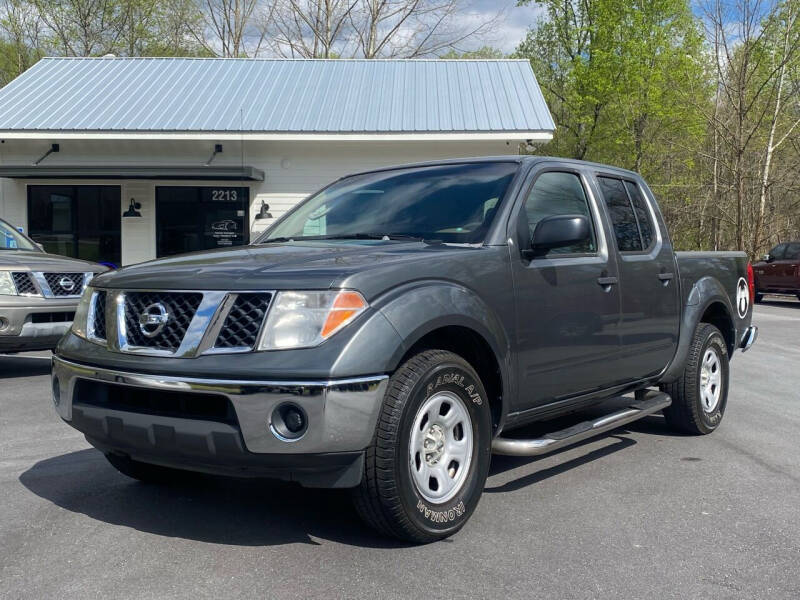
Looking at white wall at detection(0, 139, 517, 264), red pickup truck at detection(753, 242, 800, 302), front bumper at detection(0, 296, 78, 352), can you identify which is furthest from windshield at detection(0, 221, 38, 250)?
red pickup truck at detection(753, 242, 800, 302)

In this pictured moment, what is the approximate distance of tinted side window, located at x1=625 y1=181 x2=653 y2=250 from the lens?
18.2ft

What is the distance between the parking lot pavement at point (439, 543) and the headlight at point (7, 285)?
2504mm

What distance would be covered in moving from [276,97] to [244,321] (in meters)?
17.3

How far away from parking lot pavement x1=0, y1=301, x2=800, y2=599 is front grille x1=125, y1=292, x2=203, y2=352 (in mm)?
914

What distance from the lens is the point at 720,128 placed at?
30.1 metres

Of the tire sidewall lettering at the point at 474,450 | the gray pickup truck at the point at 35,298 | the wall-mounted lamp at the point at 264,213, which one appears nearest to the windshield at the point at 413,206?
the tire sidewall lettering at the point at 474,450

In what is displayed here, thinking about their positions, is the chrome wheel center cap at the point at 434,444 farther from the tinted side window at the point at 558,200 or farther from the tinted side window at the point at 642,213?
the tinted side window at the point at 642,213

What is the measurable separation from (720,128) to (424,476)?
29.9 meters

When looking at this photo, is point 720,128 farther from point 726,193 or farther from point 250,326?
point 250,326

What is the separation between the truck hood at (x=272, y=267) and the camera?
333 centimetres

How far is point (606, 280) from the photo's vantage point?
4.81 meters

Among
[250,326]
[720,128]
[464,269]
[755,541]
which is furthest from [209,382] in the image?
[720,128]

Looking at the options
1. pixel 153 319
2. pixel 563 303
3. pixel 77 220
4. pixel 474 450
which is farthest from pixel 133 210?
pixel 474 450

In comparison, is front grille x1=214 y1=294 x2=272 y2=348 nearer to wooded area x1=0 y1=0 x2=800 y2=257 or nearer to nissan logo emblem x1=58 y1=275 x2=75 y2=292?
nissan logo emblem x1=58 y1=275 x2=75 y2=292
